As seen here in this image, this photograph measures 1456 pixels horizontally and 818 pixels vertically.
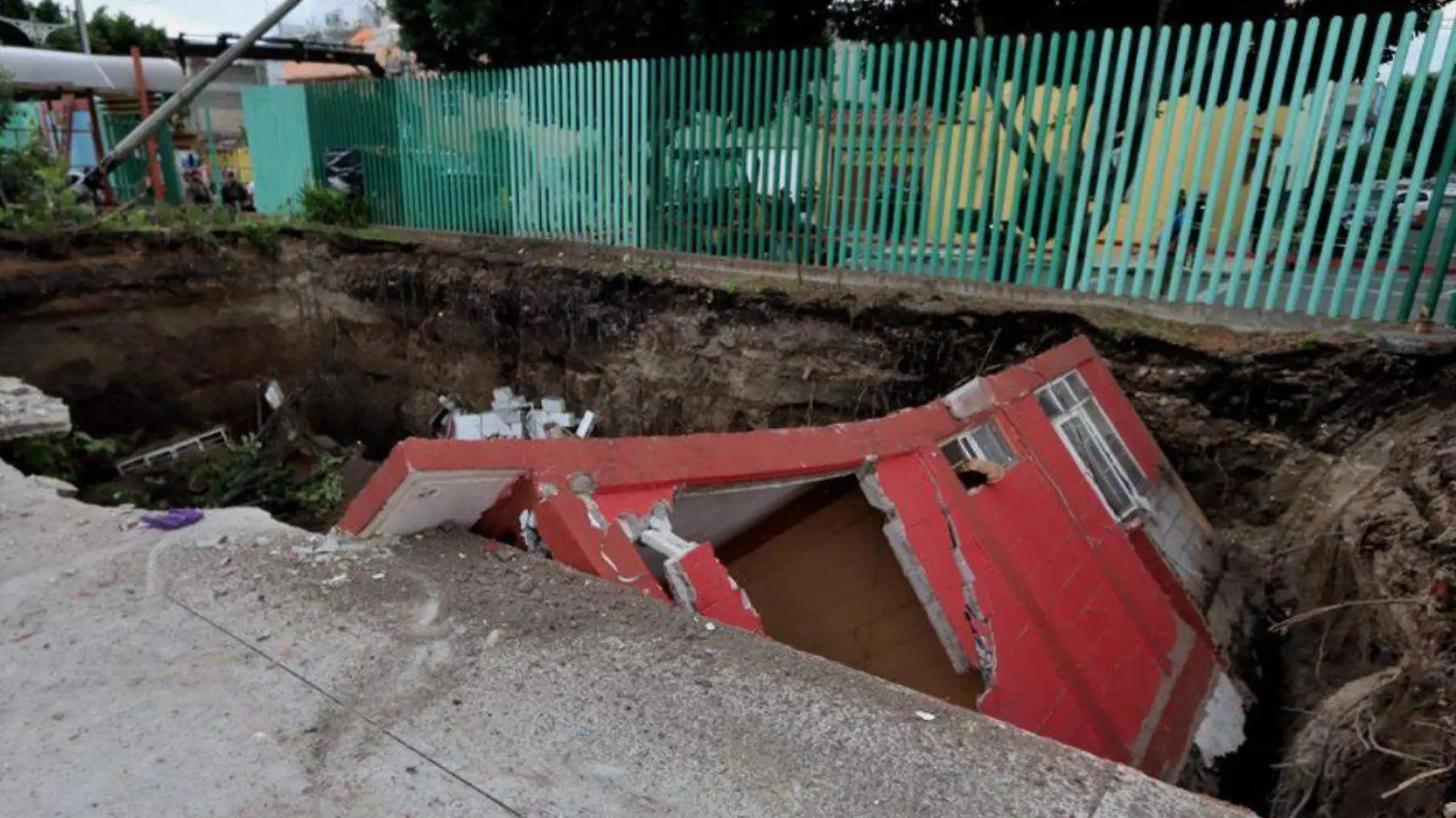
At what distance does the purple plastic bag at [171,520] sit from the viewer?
304cm

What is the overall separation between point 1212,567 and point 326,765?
4.35 metres

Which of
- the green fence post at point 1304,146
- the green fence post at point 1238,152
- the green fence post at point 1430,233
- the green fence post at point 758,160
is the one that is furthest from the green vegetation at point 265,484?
the green fence post at point 1430,233

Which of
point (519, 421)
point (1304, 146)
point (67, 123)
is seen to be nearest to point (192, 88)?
point (67, 123)

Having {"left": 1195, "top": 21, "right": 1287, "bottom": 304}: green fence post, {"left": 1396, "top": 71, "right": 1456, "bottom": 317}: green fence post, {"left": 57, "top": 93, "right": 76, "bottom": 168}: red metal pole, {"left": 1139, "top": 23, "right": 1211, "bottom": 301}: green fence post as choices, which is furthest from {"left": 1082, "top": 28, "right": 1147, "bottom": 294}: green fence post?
{"left": 57, "top": 93, "right": 76, "bottom": 168}: red metal pole

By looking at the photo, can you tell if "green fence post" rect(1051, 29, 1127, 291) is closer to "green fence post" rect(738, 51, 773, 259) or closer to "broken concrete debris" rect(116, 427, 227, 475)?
"green fence post" rect(738, 51, 773, 259)

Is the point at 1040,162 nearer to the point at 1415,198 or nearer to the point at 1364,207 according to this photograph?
the point at 1364,207

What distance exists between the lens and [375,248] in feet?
28.9

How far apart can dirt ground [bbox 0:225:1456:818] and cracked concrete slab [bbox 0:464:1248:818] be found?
4.44 ft

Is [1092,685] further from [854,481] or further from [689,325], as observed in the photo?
[689,325]

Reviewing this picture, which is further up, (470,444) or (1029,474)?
(470,444)

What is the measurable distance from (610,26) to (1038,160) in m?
5.48

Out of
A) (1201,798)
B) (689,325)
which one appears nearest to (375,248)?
(689,325)

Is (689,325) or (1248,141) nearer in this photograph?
(1248,141)

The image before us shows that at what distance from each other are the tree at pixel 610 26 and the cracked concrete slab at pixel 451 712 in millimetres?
7105
